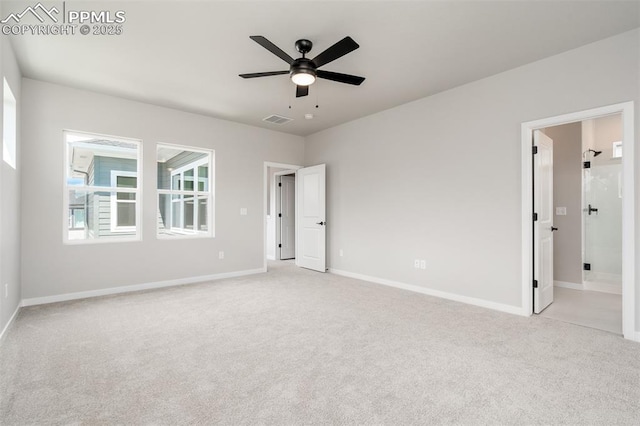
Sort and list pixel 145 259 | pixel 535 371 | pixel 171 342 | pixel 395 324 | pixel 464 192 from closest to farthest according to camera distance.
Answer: pixel 535 371 < pixel 171 342 < pixel 395 324 < pixel 464 192 < pixel 145 259

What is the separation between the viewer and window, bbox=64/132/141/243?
13.7 feet

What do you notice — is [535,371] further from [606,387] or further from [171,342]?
[171,342]

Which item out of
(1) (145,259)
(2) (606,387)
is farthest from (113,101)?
(2) (606,387)

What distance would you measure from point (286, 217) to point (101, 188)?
164 inches

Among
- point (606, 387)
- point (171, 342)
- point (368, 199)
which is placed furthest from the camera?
point (368, 199)

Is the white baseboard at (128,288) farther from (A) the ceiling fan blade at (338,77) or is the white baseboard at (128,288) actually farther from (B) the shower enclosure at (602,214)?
(B) the shower enclosure at (602,214)

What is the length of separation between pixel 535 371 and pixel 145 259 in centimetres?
485

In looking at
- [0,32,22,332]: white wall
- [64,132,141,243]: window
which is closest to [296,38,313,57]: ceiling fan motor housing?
[0,32,22,332]: white wall

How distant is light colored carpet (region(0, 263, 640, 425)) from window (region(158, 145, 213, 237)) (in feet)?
5.47

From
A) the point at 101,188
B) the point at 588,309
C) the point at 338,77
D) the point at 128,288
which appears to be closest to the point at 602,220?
the point at 588,309

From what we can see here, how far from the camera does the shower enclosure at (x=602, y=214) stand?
4.56 m

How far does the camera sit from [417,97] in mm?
4422

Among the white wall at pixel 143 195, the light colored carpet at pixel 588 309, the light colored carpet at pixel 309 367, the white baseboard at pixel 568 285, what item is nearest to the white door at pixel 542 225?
the light colored carpet at pixel 588 309

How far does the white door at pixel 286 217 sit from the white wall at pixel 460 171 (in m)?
2.47
